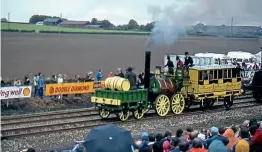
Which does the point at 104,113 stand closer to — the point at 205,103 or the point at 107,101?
the point at 107,101

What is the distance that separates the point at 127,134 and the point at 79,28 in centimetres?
14118

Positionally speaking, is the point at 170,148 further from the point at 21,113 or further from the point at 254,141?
the point at 21,113

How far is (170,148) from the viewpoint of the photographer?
30.3 feet

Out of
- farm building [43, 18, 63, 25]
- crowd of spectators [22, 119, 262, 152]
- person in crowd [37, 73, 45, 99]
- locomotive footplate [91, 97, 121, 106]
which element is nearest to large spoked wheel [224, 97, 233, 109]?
locomotive footplate [91, 97, 121, 106]

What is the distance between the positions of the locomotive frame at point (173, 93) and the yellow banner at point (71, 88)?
395 centimetres

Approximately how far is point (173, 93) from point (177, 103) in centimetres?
47

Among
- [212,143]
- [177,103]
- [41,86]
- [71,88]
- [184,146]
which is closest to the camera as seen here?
[212,143]

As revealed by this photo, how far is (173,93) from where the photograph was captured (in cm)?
2173

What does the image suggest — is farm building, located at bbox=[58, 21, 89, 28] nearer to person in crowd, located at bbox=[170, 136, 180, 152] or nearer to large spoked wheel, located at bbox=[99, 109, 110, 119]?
large spoked wheel, located at bbox=[99, 109, 110, 119]

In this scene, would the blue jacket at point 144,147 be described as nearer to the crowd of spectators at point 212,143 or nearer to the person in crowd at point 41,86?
the crowd of spectators at point 212,143

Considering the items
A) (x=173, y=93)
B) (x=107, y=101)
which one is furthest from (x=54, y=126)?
(x=173, y=93)

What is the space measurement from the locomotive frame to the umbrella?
11.3 m

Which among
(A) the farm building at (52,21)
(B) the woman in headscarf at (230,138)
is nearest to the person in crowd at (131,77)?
(B) the woman in headscarf at (230,138)

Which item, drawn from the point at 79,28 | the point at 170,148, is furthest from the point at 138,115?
the point at 79,28
